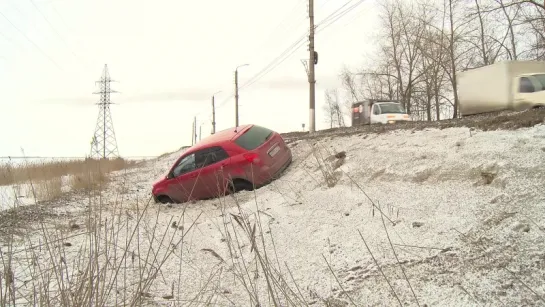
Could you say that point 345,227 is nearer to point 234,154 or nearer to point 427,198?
point 427,198

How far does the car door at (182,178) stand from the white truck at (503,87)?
34.9 ft

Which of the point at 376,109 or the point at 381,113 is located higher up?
the point at 376,109

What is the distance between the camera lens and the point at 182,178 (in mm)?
8578

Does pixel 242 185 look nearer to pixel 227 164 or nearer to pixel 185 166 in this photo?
pixel 227 164

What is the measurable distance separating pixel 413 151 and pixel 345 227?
2.95m

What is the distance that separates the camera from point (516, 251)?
3.03m

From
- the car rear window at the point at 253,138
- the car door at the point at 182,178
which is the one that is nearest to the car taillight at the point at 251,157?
the car rear window at the point at 253,138

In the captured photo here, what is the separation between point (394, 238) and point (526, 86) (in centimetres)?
1151

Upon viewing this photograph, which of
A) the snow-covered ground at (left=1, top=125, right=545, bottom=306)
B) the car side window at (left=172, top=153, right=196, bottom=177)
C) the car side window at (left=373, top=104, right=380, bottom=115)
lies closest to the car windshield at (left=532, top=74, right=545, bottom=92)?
the snow-covered ground at (left=1, top=125, right=545, bottom=306)

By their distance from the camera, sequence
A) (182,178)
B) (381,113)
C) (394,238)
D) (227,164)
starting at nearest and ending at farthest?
(394,238), (227,164), (182,178), (381,113)

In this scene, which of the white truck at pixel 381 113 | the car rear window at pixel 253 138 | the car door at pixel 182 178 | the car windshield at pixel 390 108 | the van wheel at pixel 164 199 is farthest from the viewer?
the car windshield at pixel 390 108

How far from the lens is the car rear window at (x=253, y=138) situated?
8336 mm

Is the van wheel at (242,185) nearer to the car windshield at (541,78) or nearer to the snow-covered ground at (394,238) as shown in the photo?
the snow-covered ground at (394,238)

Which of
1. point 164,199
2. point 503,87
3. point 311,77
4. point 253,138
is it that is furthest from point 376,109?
point 164,199
